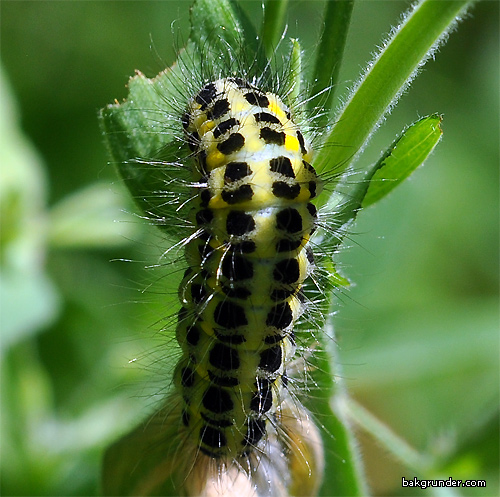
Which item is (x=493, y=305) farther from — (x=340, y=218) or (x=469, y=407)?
(x=340, y=218)

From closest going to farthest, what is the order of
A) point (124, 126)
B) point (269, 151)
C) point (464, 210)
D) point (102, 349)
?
point (269, 151) → point (124, 126) → point (102, 349) → point (464, 210)

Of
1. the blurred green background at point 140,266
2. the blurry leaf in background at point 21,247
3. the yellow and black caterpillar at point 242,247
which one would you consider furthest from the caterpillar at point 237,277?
the blurry leaf in background at point 21,247

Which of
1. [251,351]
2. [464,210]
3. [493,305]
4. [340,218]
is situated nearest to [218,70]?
[340,218]

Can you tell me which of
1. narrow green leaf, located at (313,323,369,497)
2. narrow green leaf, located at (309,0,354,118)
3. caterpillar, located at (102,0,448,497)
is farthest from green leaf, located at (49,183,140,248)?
narrow green leaf, located at (309,0,354,118)

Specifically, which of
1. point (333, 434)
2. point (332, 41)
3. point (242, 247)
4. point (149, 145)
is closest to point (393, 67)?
point (332, 41)

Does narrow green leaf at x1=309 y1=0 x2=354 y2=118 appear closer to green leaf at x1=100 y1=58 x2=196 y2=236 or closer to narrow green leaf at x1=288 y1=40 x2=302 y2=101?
narrow green leaf at x1=288 y1=40 x2=302 y2=101

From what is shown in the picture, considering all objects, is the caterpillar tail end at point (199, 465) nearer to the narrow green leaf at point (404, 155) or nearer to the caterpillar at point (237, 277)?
the caterpillar at point (237, 277)
